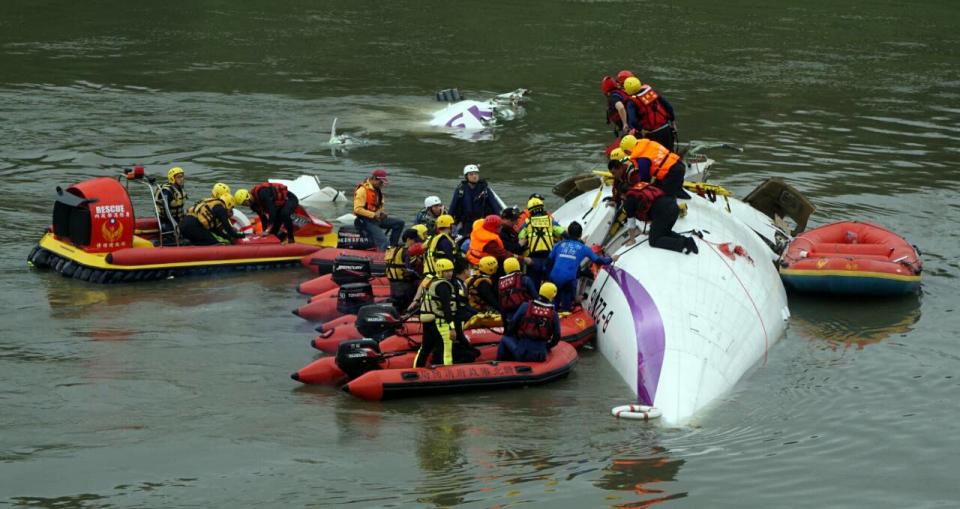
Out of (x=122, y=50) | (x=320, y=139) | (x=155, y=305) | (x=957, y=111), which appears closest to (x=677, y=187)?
(x=155, y=305)

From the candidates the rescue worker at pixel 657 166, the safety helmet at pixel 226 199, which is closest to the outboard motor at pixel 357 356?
the rescue worker at pixel 657 166

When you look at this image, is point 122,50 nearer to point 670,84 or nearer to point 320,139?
point 320,139

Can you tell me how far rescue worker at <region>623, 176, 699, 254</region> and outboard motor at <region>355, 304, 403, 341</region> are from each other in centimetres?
335

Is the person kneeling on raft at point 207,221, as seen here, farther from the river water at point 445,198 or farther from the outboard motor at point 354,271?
the outboard motor at point 354,271

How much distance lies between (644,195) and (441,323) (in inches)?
136

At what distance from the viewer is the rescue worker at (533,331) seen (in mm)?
13609

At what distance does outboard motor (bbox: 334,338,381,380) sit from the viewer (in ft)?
44.4

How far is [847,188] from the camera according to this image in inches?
954

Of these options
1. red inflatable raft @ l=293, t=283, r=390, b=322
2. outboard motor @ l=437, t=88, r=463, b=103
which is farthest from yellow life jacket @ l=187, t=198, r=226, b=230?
outboard motor @ l=437, t=88, r=463, b=103

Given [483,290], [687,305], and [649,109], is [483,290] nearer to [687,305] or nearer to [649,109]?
[687,305]

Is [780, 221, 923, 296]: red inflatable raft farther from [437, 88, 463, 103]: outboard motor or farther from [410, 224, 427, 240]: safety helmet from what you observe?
[437, 88, 463, 103]: outboard motor

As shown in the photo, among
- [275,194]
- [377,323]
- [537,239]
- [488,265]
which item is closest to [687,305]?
[488,265]

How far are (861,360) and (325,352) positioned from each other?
21.0 ft

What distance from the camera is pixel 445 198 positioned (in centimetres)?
2327
